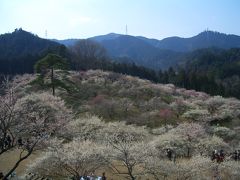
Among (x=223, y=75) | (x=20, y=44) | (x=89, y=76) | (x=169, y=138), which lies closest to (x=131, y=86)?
(x=89, y=76)

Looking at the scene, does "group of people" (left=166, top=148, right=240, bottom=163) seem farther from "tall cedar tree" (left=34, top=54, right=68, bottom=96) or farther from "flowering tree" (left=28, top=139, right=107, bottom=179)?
"tall cedar tree" (left=34, top=54, right=68, bottom=96)

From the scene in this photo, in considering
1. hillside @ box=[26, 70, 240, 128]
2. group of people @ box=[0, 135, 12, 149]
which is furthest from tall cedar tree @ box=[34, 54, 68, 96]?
group of people @ box=[0, 135, 12, 149]

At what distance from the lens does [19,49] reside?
5226 inches

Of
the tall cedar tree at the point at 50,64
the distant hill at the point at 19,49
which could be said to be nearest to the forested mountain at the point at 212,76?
the distant hill at the point at 19,49

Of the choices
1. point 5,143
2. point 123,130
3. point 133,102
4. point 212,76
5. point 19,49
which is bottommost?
point 133,102

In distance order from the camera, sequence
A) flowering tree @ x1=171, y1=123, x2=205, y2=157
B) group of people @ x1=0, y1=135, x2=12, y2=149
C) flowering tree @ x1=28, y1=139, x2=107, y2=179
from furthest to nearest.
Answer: flowering tree @ x1=171, y1=123, x2=205, y2=157
flowering tree @ x1=28, y1=139, x2=107, y2=179
group of people @ x1=0, y1=135, x2=12, y2=149

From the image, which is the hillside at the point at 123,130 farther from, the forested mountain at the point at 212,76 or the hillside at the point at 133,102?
the forested mountain at the point at 212,76

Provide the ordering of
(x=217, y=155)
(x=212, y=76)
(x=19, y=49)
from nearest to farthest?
(x=217, y=155) → (x=212, y=76) → (x=19, y=49)

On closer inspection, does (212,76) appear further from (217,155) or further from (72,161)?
(72,161)

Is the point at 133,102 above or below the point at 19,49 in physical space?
below

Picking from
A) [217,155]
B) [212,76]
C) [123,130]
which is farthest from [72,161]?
[212,76]

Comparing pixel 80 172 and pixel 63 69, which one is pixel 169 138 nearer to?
pixel 80 172

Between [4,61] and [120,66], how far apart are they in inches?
1176

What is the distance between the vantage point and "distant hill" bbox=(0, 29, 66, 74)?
90.9m
